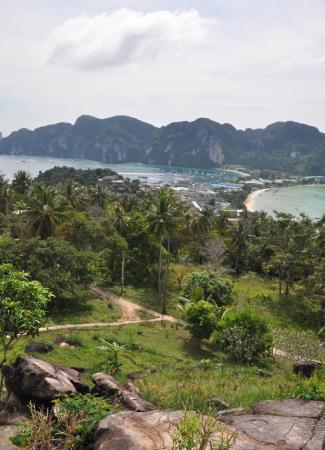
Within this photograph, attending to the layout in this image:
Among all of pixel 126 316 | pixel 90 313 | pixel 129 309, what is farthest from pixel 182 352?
pixel 129 309

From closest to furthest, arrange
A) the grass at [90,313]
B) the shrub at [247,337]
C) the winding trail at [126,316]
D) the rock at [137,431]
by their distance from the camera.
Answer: the rock at [137,431] < the shrub at [247,337] < the winding trail at [126,316] < the grass at [90,313]

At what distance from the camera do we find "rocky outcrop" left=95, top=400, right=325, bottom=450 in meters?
8.85

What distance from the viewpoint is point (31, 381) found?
12.6 m

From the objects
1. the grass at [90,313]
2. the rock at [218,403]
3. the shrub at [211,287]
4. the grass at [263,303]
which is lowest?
the grass at [263,303]

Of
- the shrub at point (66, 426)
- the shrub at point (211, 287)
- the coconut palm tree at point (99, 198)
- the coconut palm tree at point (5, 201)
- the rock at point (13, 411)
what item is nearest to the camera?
the shrub at point (66, 426)

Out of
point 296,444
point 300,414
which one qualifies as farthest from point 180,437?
point 300,414

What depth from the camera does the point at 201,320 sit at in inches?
1213

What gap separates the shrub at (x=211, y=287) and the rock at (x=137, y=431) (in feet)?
91.0

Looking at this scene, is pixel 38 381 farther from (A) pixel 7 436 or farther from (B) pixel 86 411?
(B) pixel 86 411

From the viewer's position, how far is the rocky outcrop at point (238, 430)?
29.0 feet

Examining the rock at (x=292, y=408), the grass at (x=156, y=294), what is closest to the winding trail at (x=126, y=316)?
the grass at (x=156, y=294)

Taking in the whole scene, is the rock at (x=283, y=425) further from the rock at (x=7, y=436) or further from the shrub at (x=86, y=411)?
the rock at (x=7, y=436)

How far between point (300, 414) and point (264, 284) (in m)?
44.4

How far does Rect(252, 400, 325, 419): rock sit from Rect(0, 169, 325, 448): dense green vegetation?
3.40 feet
